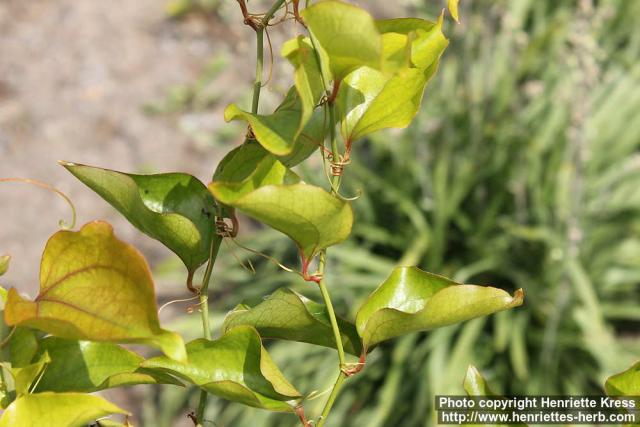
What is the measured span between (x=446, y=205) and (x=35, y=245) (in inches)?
67.2

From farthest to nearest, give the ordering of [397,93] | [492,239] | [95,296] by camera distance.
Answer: [492,239], [397,93], [95,296]

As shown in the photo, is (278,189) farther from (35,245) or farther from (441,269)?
(35,245)

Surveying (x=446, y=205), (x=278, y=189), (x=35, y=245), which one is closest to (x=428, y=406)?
(x=446, y=205)

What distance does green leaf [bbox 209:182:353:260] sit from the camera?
0.43 meters

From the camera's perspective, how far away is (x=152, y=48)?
4.09 m

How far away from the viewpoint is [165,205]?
20.7 inches

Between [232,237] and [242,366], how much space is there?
85mm

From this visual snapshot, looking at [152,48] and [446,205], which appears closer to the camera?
[446,205]

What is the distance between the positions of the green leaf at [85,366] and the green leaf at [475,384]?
0.71ft

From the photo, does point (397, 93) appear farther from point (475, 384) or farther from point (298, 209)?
point (475, 384)

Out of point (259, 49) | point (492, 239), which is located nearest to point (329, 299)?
point (259, 49)

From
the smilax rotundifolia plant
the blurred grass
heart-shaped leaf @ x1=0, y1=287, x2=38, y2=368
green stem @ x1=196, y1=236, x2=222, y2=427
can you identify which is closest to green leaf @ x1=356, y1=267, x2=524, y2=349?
the smilax rotundifolia plant

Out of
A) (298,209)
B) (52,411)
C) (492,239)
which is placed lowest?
(52,411)

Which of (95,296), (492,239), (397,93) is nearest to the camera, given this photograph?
(95,296)
